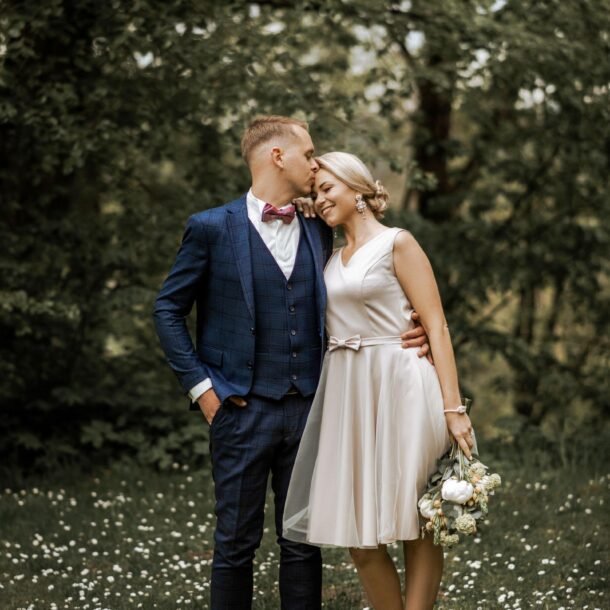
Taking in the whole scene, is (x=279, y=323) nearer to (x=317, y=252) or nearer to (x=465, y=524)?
(x=317, y=252)

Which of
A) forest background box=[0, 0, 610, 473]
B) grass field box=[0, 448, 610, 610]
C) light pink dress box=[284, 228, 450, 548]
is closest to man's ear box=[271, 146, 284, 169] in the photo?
light pink dress box=[284, 228, 450, 548]

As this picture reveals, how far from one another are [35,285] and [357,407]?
12.2 feet

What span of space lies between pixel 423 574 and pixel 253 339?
1.09m

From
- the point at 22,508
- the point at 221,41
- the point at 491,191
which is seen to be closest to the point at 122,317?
the point at 22,508

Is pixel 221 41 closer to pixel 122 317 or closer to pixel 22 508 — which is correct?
pixel 122 317

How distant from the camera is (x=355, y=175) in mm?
3473

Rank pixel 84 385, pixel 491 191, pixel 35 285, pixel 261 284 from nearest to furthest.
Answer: pixel 261 284, pixel 35 285, pixel 84 385, pixel 491 191

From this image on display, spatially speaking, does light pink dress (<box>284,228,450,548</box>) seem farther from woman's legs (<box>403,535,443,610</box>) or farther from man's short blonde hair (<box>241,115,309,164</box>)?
man's short blonde hair (<box>241,115,309,164</box>)

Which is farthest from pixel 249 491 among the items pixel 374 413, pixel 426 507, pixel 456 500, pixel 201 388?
pixel 456 500

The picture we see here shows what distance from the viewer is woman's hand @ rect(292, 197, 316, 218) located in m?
3.55

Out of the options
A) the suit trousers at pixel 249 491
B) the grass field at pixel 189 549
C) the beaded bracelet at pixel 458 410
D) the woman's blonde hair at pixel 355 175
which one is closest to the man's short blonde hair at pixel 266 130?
the woman's blonde hair at pixel 355 175

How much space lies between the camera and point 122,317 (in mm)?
6742

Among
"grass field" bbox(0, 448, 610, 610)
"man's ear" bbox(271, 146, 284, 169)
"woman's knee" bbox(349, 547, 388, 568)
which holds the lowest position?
"grass field" bbox(0, 448, 610, 610)

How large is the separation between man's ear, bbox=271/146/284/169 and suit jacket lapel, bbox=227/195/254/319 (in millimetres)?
214
